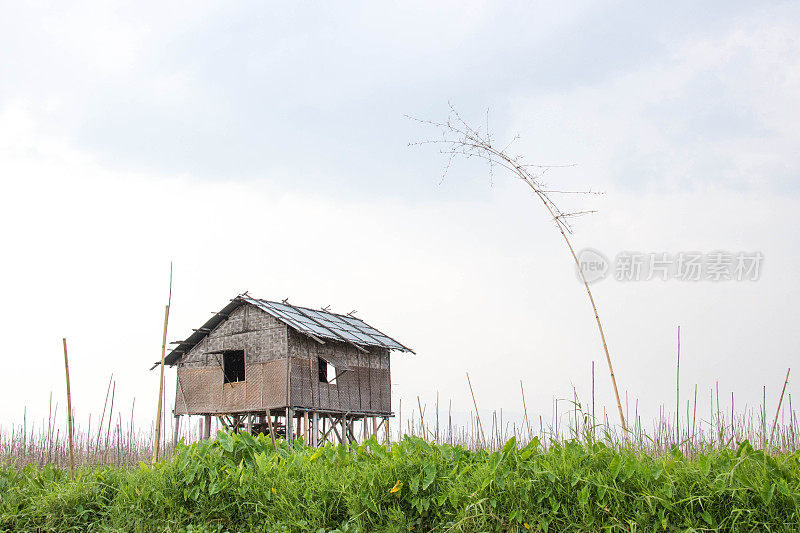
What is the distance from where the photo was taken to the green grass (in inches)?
135

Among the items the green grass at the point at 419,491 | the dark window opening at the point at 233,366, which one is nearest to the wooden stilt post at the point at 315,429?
the dark window opening at the point at 233,366

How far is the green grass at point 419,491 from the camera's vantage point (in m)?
3.44

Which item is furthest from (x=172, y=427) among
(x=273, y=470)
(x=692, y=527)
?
(x=692, y=527)

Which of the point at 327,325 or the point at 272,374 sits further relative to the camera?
the point at 327,325

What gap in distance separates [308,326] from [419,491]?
10.6m

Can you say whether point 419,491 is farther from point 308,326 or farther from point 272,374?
point 308,326

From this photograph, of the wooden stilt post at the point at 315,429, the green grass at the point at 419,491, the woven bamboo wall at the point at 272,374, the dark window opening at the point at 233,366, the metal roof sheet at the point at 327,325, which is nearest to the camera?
the green grass at the point at 419,491

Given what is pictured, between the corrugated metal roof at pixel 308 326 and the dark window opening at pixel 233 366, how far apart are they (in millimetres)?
754

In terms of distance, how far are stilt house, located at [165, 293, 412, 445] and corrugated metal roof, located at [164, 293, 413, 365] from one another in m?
0.02

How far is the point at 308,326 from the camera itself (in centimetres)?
1444

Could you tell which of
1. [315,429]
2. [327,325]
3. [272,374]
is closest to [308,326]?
[327,325]

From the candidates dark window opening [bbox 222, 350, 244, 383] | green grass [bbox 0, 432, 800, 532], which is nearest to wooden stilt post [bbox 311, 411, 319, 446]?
dark window opening [bbox 222, 350, 244, 383]

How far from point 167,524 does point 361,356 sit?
10876 mm

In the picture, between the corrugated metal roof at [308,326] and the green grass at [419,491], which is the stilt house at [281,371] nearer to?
the corrugated metal roof at [308,326]
